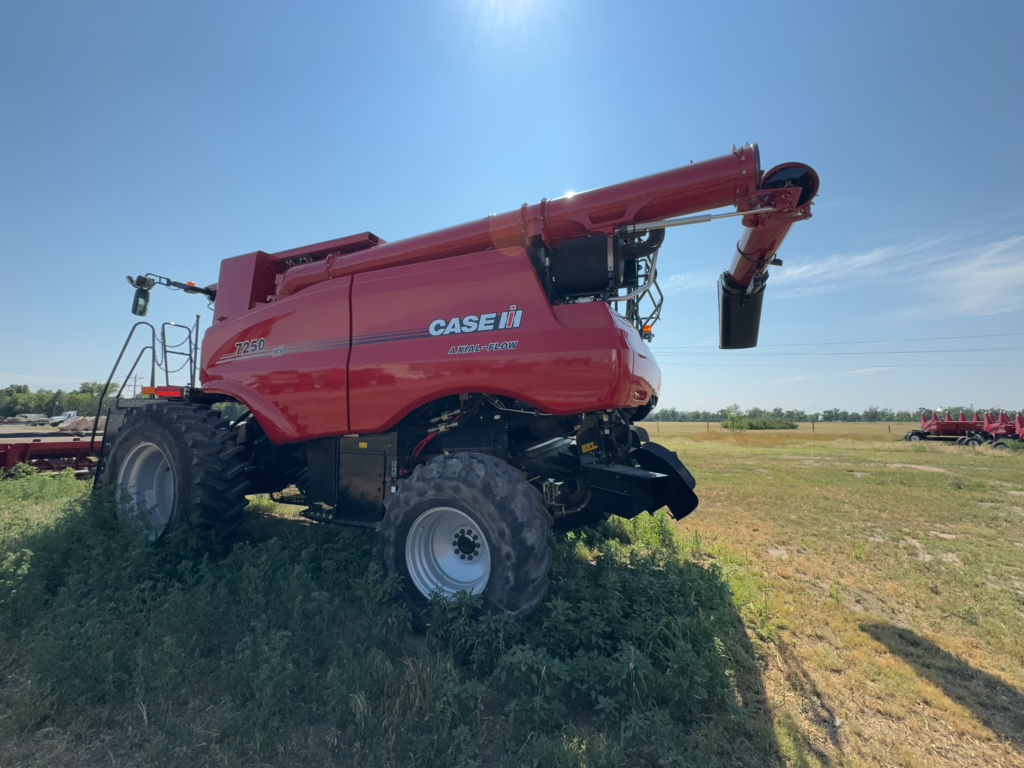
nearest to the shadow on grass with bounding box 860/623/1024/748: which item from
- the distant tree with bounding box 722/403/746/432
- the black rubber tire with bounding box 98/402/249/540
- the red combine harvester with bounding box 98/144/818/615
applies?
the red combine harvester with bounding box 98/144/818/615

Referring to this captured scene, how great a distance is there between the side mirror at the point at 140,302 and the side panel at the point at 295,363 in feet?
5.60

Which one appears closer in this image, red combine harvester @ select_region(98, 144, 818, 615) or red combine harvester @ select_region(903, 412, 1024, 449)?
red combine harvester @ select_region(98, 144, 818, 615)

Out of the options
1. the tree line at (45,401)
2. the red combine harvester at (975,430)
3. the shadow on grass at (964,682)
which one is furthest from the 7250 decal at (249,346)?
the tree line at (45,401)

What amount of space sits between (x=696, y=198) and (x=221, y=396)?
5.57 metres

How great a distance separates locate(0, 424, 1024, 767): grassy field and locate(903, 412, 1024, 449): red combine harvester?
26437 mm

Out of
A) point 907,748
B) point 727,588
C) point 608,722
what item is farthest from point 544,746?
point 727,588

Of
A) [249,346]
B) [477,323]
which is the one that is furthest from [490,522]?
[249,346]

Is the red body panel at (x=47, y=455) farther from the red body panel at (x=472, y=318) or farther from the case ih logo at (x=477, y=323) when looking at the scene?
the case ih logo at (x=477, y=323)

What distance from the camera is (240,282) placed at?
5941 mm

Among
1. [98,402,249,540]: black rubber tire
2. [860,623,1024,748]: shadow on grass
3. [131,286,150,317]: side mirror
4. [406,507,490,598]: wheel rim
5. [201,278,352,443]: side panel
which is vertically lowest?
[860,623,1024,748]: shadow on grass

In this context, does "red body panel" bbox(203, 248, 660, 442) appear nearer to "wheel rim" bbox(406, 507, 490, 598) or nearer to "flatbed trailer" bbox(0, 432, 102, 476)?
"wheel rim" bbox(406, 507, 490, 598)

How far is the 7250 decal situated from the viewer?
5.36m

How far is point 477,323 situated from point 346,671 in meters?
2.55

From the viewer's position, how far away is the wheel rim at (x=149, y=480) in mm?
5621
